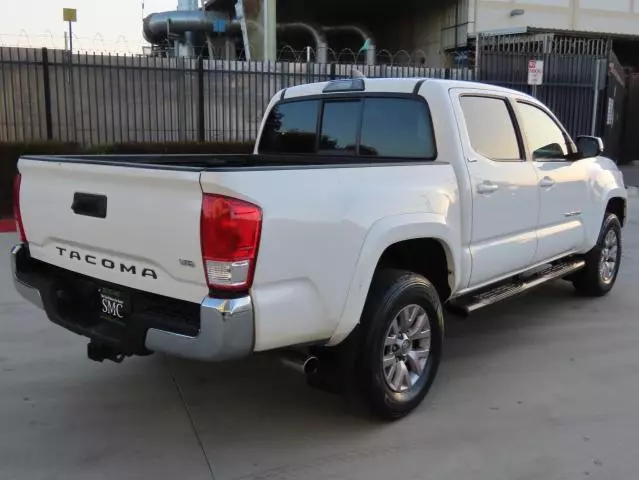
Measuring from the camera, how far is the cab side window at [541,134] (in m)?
5.17

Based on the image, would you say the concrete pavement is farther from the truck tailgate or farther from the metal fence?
the metal fence

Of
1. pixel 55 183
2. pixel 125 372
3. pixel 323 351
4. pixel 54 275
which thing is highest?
pixel 55 183

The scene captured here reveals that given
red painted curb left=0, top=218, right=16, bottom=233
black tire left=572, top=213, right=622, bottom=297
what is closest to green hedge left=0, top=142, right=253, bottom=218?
red painted curb left=0, top=218, right=16, bottom=233

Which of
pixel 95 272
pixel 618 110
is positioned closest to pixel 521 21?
pixel 618 110

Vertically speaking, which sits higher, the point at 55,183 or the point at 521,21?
the point at 521,21

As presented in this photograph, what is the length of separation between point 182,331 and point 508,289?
9.20ft

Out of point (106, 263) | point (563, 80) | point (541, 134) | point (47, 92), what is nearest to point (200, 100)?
point (47, 92)

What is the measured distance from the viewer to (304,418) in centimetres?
389

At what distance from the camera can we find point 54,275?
3.83 metres

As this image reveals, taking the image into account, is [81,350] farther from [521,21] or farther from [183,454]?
[521,21]

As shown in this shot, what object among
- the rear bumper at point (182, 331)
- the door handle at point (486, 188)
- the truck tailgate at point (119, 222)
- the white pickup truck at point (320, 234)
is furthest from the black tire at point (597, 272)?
the truck tailgate at point (119, 222)

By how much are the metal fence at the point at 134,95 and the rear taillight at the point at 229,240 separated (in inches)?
406

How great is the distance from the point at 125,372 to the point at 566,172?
3905 mm

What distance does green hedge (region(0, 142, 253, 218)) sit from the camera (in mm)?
10234
